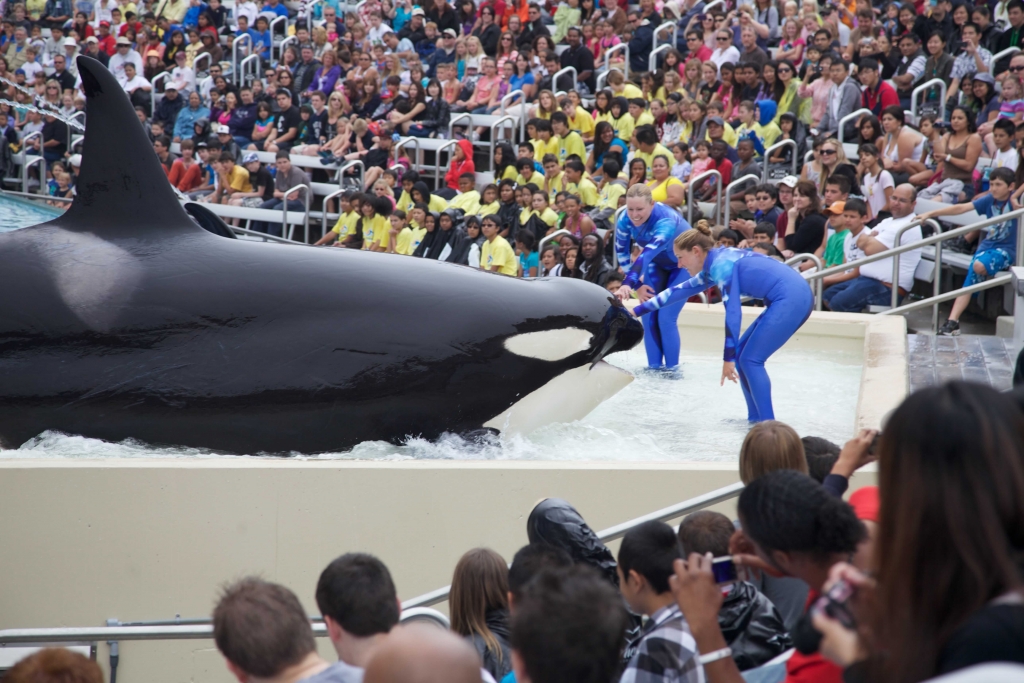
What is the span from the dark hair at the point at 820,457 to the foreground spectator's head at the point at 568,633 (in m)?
2.17

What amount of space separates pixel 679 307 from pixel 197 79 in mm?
15821

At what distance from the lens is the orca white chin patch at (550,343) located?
23.3 ft

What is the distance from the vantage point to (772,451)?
13.6ft

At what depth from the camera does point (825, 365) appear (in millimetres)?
10180

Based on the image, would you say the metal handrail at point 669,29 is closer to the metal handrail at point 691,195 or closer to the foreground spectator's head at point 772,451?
the metal handrail at point 691,195

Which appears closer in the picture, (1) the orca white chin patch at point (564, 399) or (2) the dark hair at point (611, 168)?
(1) the orca white chin patch at point (564, 399)

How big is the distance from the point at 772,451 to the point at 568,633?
1.87m

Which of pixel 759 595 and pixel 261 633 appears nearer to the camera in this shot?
pixel 261 633

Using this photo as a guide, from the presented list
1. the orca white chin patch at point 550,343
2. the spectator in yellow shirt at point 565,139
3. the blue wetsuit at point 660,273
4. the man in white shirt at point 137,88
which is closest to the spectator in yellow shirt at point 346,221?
the spectator in yellow shirt at point 565,139

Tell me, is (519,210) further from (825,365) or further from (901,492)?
(901,492)

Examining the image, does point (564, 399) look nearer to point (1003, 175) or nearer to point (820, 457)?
point (820, 457)

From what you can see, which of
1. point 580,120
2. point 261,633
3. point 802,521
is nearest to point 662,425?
point 802,521

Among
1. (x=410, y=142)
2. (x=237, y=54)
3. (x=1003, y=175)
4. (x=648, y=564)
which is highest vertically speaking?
(x=237, y=54)

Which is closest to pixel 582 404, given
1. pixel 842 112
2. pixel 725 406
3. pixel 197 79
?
pixel 725 406
